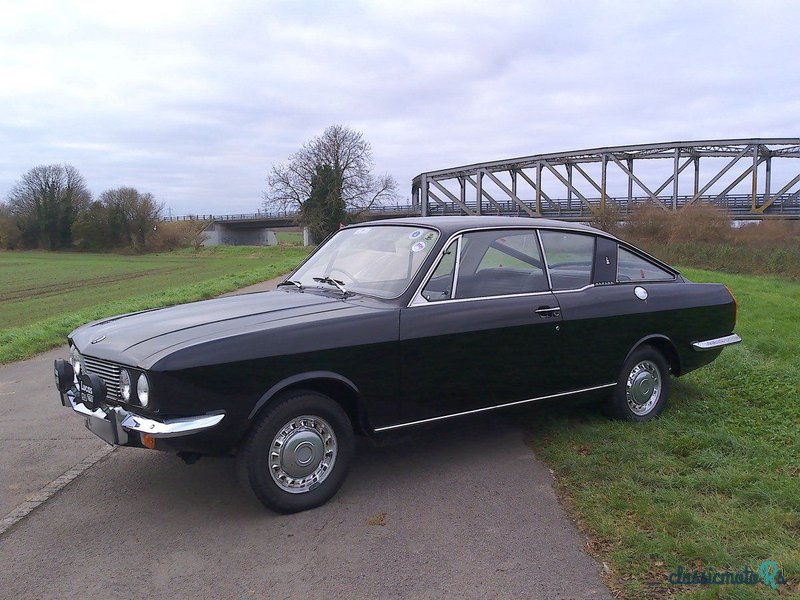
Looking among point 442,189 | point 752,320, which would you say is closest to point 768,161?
point 442,189

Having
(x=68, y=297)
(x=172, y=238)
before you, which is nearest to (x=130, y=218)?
(x=172, y=238)

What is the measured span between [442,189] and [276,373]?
66.3 metres

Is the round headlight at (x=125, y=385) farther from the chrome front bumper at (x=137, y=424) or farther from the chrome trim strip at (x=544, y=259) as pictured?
the chrome trim strip at (x=544, y=259)

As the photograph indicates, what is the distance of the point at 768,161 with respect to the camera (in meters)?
60.5

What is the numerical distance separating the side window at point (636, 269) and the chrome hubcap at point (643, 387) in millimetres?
703

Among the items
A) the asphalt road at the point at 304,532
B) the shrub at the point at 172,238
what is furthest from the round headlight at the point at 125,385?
the shrub at the point at 172,238

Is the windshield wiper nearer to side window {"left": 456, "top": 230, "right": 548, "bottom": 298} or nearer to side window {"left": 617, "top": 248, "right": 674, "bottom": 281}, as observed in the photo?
side window {"left": 456, "top": 230, "right": 548, "bottom": 298}

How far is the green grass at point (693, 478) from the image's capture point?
3.19m

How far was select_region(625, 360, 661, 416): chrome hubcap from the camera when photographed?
534cm

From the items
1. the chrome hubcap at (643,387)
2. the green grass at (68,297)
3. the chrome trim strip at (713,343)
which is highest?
the chrome trim strip at (713,343)

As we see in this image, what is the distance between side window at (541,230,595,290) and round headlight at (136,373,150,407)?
2.91 m

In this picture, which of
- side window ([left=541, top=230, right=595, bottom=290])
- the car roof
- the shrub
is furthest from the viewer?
the shrub

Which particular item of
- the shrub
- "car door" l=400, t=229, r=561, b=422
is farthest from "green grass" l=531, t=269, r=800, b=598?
the shrub

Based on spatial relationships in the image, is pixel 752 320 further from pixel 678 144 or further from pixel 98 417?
pixel 678 144
